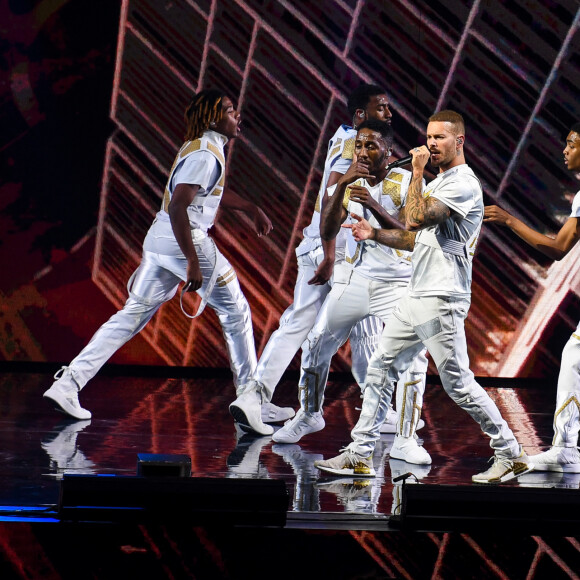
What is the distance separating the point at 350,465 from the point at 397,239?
106cm

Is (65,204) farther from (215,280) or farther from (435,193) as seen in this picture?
(435,193)

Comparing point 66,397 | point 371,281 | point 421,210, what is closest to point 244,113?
point 66,397

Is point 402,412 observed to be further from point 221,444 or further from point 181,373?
point 181,373

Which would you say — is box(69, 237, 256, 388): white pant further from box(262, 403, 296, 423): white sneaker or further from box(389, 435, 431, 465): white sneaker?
box(389, 435, 431, 465): white sneaker

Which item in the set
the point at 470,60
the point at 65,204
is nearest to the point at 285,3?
the point at 470,60

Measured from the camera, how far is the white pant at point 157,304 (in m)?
5.88

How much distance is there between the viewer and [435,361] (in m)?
4.42

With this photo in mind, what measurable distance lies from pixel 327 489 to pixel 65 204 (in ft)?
14.8

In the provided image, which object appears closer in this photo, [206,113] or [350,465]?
[350,465]

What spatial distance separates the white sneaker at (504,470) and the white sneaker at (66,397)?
7.79 feet

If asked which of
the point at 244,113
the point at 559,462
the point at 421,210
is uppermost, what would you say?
the point at 244,113

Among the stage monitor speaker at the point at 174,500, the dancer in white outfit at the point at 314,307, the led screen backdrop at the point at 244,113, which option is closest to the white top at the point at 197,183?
the dancer in white outfit at the point at 314,307

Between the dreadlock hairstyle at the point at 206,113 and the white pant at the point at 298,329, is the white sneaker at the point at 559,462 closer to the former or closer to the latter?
the white pant at the point at 298,329

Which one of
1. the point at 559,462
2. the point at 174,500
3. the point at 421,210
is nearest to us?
the point at 174,500
